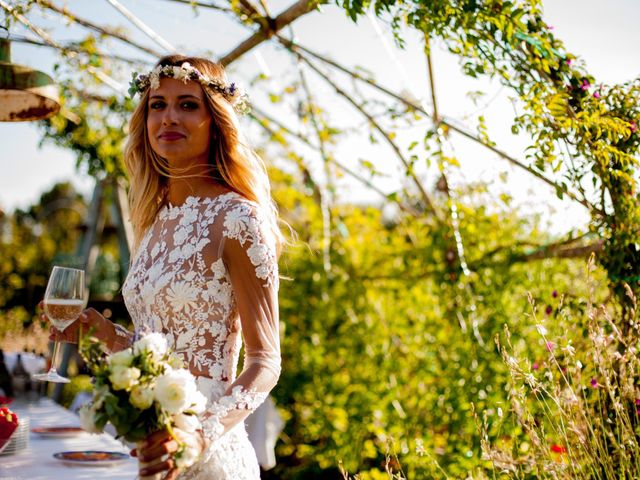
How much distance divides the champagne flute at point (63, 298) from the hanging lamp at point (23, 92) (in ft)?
4.29

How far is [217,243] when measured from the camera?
199 centimetres

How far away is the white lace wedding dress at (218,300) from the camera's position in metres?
1.83

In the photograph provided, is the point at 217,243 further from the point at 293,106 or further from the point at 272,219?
the point at 293,106

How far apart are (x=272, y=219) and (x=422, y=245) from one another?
142 inches

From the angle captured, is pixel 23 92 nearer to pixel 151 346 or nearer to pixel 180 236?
pixel 180 236

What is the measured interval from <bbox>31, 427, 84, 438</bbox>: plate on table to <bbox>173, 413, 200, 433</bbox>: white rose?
2281 mm

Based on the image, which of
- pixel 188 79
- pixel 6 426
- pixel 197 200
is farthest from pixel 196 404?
pixel 6 426

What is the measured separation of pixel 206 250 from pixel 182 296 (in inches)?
5.6

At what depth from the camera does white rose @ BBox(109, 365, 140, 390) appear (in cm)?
131

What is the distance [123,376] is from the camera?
1309 mm

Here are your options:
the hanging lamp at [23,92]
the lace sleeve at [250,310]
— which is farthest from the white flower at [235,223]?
the hanging lamp at [23,92]

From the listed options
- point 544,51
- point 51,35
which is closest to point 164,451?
point 544,51

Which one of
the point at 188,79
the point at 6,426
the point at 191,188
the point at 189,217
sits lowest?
the point at 6,426

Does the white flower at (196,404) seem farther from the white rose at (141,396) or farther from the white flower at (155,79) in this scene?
the white flower at (155,79)
